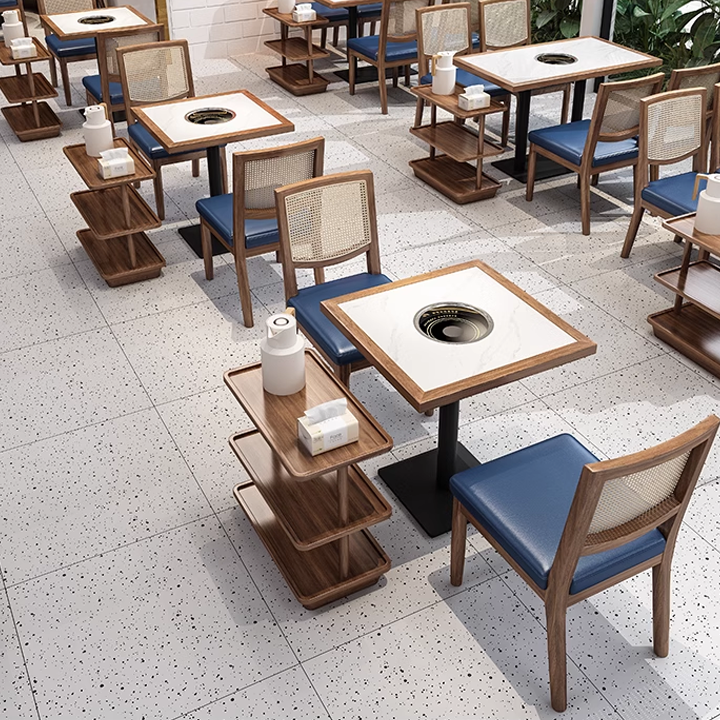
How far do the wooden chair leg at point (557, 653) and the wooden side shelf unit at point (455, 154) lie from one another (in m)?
3.35

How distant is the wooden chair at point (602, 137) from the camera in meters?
4.69

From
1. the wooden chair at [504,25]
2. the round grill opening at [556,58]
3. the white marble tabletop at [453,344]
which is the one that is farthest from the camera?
the wooden chair at [504,25]

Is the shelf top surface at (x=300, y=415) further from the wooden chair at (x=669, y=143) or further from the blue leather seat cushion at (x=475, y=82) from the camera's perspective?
the blue leather seat cushion at (x=475, y=82)

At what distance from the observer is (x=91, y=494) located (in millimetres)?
3275

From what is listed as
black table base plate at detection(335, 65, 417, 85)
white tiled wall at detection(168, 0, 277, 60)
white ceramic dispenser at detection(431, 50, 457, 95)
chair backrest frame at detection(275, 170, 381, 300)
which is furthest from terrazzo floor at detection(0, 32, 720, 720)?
white tiled wall at detection(168, 0, 277, 60)

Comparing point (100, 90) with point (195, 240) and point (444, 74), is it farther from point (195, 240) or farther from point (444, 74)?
point (444, 74)

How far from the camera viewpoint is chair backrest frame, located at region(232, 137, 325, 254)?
12.5 feet

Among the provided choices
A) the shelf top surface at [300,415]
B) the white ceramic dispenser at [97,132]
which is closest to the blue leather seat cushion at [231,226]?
the white ceramic dispenser at [97,132]

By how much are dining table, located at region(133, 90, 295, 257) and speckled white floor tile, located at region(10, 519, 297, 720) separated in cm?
210

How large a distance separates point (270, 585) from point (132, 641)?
46 centimetres

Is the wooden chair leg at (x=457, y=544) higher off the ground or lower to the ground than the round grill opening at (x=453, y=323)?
lower

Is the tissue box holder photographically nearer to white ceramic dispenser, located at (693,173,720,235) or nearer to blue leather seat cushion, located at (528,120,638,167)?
white ceramic dispenser, located at (693,173,720,235)

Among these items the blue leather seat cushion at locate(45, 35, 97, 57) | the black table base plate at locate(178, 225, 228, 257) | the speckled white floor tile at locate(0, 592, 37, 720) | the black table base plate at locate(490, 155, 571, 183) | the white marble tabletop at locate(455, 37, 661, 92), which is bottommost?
the speckled white floor tile at locate(0, 592, 37, 720)

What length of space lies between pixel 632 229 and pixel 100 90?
3.45 meters
